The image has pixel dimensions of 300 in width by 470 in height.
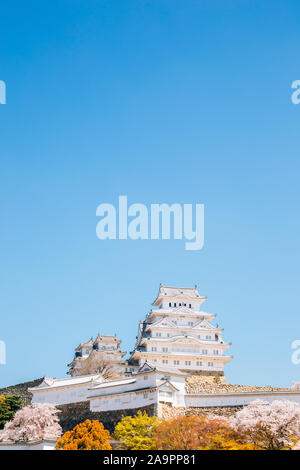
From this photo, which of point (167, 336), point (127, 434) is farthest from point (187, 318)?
point (127, 434)

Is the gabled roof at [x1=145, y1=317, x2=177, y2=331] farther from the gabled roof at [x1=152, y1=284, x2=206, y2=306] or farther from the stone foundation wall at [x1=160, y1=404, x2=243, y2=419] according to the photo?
the stone foundation wall at [x1=160, y1=404, x2=243, y2=419]

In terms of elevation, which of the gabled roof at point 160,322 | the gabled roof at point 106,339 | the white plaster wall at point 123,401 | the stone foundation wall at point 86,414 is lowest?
the stone foundation wall at point 86,414

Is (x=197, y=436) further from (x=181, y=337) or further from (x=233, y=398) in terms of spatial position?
(x=181, y=337)

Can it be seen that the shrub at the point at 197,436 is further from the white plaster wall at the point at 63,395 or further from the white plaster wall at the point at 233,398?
the white plaster wall at the point at 63,395

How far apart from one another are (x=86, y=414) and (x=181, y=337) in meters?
16.9

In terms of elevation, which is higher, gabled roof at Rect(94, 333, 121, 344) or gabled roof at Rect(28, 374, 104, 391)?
gabled roof at Rect(94, 333, 121, 344)

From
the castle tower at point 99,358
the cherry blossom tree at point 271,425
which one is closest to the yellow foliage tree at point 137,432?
the cherry blossom tree at point 271,425

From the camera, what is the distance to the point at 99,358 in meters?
56.9

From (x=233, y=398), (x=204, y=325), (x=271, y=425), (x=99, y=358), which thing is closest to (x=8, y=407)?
(x=99, y=358)

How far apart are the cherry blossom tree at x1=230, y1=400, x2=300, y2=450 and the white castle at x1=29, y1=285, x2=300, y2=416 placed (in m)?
3.45

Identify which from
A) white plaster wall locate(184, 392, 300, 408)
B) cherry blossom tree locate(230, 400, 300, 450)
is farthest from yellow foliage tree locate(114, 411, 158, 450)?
white plaster wall locate(184, 392, 300, 408)

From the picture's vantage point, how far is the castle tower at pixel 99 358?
180 feet

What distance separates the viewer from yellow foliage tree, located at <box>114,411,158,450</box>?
1235 inches
